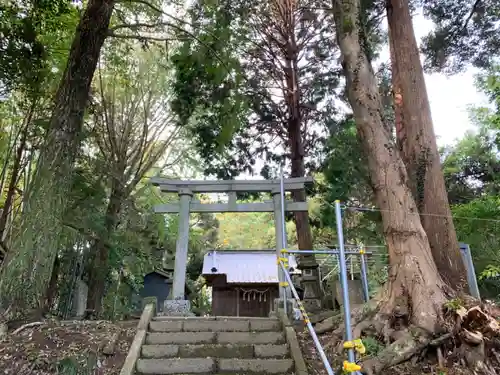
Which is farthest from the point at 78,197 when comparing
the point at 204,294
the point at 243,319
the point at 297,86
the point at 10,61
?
the point at 204,294

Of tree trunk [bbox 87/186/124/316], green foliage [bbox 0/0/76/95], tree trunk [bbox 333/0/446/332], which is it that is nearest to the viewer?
tree trunk [bbox 333/0/446/332]

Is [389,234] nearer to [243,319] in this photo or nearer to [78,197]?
[243,319]

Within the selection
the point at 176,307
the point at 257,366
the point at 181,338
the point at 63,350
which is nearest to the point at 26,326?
the point at 63,350

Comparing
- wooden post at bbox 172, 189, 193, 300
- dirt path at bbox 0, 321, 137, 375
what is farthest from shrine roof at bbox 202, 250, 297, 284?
dirt path at bbox 0, 321, 137, 375

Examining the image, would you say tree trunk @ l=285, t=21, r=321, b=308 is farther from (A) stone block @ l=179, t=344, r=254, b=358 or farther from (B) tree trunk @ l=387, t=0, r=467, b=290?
(A) stone block @ l=179, t=344, r=254, b=358

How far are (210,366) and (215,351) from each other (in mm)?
256

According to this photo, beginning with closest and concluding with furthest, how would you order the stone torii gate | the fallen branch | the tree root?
the tree root → the fallen branch → the stone torii gate

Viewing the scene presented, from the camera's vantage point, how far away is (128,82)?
1123cm

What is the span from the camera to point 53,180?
4.99 meters

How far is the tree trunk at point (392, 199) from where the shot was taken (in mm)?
4031

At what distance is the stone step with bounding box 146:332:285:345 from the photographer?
14.2 feet

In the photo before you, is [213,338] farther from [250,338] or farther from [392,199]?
[392,199]

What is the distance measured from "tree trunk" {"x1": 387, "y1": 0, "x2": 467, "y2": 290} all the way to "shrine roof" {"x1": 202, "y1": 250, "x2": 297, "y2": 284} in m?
5.57

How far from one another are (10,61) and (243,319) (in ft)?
20.5
